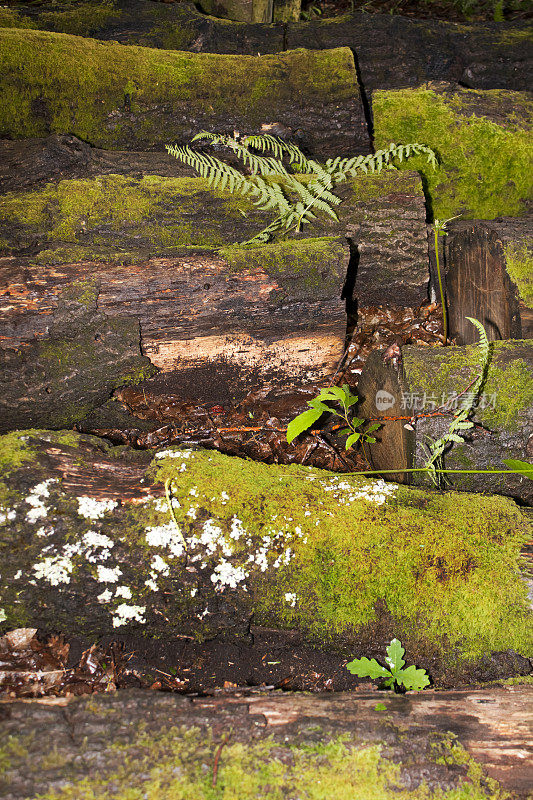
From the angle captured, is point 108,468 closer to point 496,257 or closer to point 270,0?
point 496,257

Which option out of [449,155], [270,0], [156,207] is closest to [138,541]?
[156,207]

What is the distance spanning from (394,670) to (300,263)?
267 cm

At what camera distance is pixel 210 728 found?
6.56ft

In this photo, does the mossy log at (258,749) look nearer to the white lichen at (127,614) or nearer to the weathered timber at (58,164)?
the white lichen at (127,614)

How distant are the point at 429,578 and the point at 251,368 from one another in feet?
7.17

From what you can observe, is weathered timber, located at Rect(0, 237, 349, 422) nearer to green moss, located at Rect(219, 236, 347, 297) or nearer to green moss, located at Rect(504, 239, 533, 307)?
green moss, located at Rect(219, 236, 347, 297)

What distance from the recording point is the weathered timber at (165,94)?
189 inches

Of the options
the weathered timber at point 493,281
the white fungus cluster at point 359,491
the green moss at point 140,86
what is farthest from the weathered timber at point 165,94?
the white fungus cluster at point 359,491

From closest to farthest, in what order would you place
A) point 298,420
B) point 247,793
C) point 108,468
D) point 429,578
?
point 247,793, point 429,578, point 108,468, point 298,420

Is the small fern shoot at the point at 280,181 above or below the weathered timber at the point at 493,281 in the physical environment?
above

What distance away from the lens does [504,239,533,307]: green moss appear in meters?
3.90

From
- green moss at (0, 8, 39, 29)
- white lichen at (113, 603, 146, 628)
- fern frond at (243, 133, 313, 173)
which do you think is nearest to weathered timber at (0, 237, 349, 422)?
fern frond at (243, 133, 313, 173)

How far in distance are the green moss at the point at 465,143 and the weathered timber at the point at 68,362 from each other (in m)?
3.40

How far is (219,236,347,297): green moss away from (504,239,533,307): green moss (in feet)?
4.43
